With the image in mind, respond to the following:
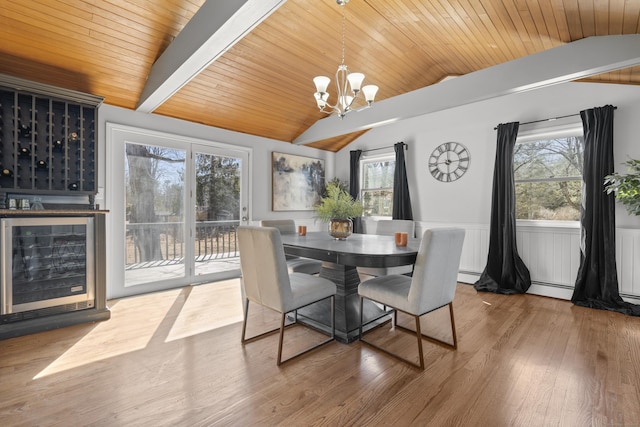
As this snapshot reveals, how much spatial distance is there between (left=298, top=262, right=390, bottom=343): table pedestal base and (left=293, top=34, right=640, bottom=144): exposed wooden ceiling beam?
2376mm

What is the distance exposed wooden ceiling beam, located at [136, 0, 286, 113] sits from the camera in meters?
2.00

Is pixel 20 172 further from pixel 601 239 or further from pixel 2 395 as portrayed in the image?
pixel 601 239

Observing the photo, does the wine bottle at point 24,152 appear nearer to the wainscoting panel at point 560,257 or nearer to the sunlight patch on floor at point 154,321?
the sunlight patch on floor at point 154,321

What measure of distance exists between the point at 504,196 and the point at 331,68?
2692 mm

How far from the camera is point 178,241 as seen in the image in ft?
13.6

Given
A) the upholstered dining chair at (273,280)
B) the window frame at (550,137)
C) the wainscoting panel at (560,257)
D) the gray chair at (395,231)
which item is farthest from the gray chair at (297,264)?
the window frame at (550,137)

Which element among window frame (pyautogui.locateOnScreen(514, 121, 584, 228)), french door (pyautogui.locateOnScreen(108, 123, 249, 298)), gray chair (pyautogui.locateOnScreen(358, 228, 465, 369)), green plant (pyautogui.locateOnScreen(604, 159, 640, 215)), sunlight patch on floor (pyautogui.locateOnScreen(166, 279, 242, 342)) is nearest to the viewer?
gray chair (pyautogui.locateOnScreen(358, 228, 465, 369))

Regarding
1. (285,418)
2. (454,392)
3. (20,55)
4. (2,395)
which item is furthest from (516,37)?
(2,395)

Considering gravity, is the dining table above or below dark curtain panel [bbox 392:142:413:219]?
below

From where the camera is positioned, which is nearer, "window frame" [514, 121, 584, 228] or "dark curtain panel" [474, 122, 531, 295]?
"window frame" [514, 121, 584, 228]

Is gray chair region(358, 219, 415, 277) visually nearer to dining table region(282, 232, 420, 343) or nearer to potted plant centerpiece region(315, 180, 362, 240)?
dining table region(282, 232, 420, 343)

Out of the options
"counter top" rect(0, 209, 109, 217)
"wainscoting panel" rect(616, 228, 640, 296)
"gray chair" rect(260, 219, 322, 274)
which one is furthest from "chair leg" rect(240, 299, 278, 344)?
"wainscoting panel" rect(616, 228, 640, 296)

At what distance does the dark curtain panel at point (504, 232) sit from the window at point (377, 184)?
172 centimetres

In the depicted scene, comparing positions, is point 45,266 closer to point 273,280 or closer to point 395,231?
point 273,280
